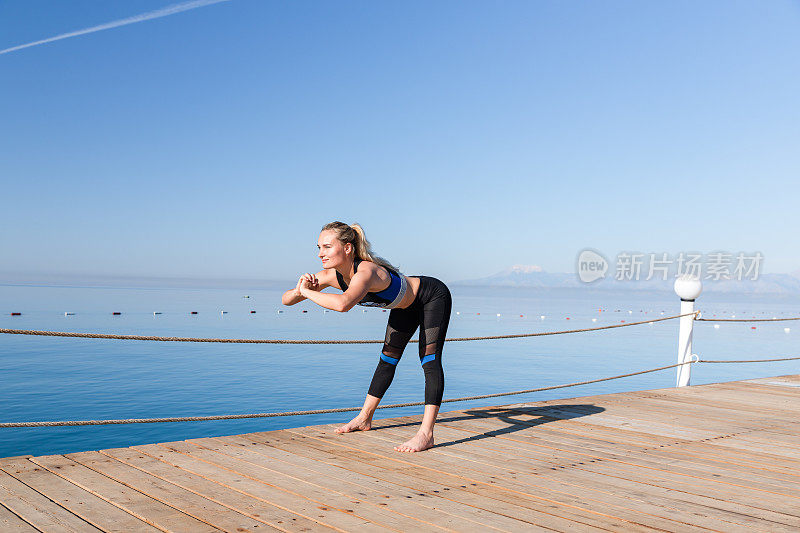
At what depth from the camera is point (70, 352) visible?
29297 millimetres

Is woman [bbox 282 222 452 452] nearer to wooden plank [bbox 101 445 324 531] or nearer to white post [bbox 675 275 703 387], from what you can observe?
wooden plank [bbox 101 445 324 531]

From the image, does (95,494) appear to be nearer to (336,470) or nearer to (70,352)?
(336,470)

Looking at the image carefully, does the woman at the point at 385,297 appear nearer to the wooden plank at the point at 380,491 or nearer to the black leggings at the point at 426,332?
the black leggings at the point at 426,332

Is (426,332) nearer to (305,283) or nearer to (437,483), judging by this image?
(305,283)

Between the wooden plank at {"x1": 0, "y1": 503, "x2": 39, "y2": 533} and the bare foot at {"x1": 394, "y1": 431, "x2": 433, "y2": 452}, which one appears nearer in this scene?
the wooden plank at {"x1": 0, "y1": 503, "x2": 39, "y2": 533}

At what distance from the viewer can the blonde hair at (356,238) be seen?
156 inches

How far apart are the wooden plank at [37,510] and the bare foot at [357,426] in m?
2.14

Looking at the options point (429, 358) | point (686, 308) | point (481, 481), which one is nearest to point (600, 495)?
point (481, 481)

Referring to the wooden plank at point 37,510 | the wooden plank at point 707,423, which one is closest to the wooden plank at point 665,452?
the wooden plank at point 707,423

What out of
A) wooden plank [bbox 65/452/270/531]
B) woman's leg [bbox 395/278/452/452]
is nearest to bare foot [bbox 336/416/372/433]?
woman's leg [bbox 395/278/452/452]

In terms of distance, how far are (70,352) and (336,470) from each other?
97.7ft

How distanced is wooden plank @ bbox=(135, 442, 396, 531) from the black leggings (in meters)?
1.30

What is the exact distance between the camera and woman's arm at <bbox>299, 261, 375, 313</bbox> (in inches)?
146

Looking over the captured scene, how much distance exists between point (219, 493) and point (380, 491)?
2.61 feet
